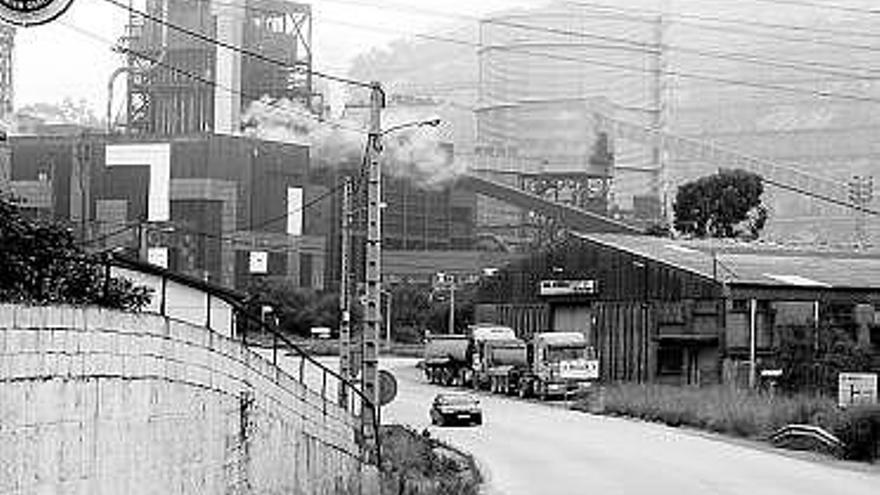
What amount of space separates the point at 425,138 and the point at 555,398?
31369 millimetres

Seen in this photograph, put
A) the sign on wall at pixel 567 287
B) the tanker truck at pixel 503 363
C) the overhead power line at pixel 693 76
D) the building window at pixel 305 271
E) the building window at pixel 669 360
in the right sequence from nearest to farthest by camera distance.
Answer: the building window at pixel 305 271 < the building window at pixel 669 360 < the tanker truck at pixel 503 363 < the sign on wall at pixel 567 287 < the overhead power line at pixel 693 76

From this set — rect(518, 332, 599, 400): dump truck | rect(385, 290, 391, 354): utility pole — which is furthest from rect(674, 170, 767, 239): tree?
rect(518, 332, 599, 400): dump truck

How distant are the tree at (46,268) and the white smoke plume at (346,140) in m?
53.3

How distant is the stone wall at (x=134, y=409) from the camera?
9.77m

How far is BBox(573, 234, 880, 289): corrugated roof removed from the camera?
6794 cm

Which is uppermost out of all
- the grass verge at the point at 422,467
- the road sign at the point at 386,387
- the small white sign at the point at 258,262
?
the small white sign at the point at 258,262

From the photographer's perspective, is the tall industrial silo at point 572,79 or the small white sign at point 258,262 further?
the tall industrial silo at point 572,79

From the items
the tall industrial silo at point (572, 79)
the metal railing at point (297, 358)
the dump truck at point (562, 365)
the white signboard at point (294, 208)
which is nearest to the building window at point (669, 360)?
the dump truck at point (562, 365)

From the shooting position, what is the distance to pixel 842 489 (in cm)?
3072

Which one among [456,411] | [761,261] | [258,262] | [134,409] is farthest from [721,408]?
[134,409]

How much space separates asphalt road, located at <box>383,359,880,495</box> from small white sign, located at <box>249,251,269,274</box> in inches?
331

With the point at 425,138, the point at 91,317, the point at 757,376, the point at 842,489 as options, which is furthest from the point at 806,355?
the point at 91,317

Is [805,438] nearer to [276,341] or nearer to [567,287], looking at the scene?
[276,341]

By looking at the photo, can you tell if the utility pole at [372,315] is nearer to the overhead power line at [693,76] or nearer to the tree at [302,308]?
the tree at [302,308]
